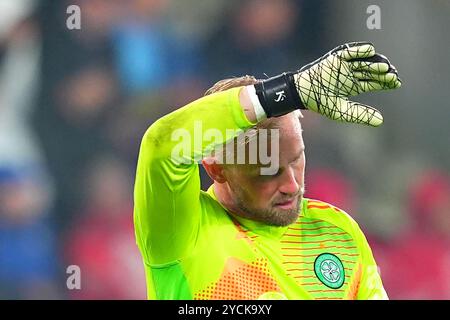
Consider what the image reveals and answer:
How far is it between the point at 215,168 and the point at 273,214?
9.5 inches

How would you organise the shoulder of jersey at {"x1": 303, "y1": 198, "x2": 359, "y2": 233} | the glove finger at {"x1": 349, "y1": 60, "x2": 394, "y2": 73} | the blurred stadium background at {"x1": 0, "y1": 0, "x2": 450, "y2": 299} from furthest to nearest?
the blurred stadium background at {"x1": 0, "y1": 0, "x2": 450, "y2": 299} → the shoulder of jersey at {"x1": 303, "y1": 198, "x2": 359, "y2": 233} → the glove finger at {"x1": 349, "y1": 60, "x2": 394, "y2": 73}

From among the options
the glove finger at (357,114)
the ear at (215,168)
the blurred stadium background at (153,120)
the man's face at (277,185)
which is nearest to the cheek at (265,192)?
the man's face at (277,185)

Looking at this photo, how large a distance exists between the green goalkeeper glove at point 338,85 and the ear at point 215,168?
0.52m

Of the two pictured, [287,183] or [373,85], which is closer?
[373,85]

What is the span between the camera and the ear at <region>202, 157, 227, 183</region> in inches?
106

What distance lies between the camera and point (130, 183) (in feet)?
14.7

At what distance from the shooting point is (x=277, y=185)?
262cm

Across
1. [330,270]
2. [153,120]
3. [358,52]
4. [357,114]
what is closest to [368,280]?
[330,270]

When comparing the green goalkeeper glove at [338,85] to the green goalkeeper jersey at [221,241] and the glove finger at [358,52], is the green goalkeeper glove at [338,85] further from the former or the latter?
the green goalkeeper jersey at [221,241]

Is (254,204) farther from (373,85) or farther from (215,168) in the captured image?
(373,85)

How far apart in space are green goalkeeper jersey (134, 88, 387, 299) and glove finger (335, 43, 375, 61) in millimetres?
307

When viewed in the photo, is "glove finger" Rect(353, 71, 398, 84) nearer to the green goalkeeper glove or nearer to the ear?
the green goalkeeper glove

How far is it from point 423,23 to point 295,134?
96.5 inches

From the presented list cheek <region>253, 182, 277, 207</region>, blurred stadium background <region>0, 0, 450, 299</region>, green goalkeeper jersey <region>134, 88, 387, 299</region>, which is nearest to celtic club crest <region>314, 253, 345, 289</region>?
green goalkeeper jersey <region>134, 88, 387, 299</region>
